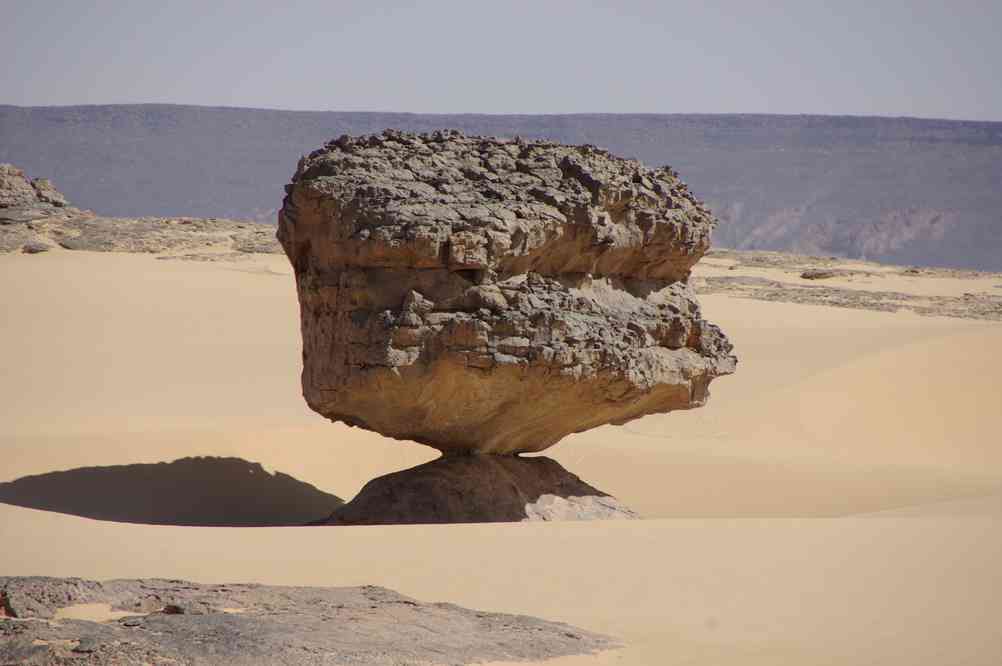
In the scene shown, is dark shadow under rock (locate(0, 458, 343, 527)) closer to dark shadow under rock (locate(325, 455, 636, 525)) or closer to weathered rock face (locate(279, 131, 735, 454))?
dark shadow under rock (locate(325, 455, 636, 525))

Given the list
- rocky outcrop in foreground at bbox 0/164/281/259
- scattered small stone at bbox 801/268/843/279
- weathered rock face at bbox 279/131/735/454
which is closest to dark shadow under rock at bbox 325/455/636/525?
weathered rock face at bbox 279/131/735/454

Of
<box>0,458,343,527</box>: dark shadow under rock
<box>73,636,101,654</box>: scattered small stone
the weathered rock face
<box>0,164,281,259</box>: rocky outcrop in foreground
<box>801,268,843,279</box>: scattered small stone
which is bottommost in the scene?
<box>73,636,101,654</box>: scattered small stone

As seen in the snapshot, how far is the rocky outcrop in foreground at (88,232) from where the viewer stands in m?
25.3

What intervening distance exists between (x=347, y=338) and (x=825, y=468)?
6.93m

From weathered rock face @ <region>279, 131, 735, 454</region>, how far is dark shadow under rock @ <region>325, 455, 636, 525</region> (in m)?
0.24

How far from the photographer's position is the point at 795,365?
20094mm

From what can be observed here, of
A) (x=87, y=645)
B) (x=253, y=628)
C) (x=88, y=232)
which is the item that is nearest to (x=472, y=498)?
(x=253, y=628)

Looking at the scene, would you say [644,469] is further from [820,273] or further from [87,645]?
[820,273]

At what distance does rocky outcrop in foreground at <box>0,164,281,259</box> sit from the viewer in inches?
995

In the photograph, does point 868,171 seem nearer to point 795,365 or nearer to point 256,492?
point 795,365

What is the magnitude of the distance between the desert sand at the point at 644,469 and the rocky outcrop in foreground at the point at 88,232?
1.03 m

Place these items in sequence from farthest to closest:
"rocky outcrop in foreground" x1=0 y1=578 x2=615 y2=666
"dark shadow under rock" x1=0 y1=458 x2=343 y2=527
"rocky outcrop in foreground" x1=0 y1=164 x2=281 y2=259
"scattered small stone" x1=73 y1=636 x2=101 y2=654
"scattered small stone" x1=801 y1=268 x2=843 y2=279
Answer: "scattered small stone" x1=801 y1=268 x2=843 y2=279 < "rocky outcrop in foreground" x1=0 y1=164 x2=281 y2=259 < "dark shadow under rock" x1=0 y1=458 x2=343 y2=527 < "rocky outcrop in foreground" x1=0 y1=578 x2=615 y2=666 < "scattered small stone" x1=73 y1=636 x2=101 y2=654

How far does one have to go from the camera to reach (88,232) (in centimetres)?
2630

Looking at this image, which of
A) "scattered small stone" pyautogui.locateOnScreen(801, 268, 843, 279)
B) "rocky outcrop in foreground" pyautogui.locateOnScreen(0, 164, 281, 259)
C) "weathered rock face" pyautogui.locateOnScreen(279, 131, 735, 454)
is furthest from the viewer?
"scattered small stone" pyautogui.locateOnScreen(801, 268, 843, 279)
